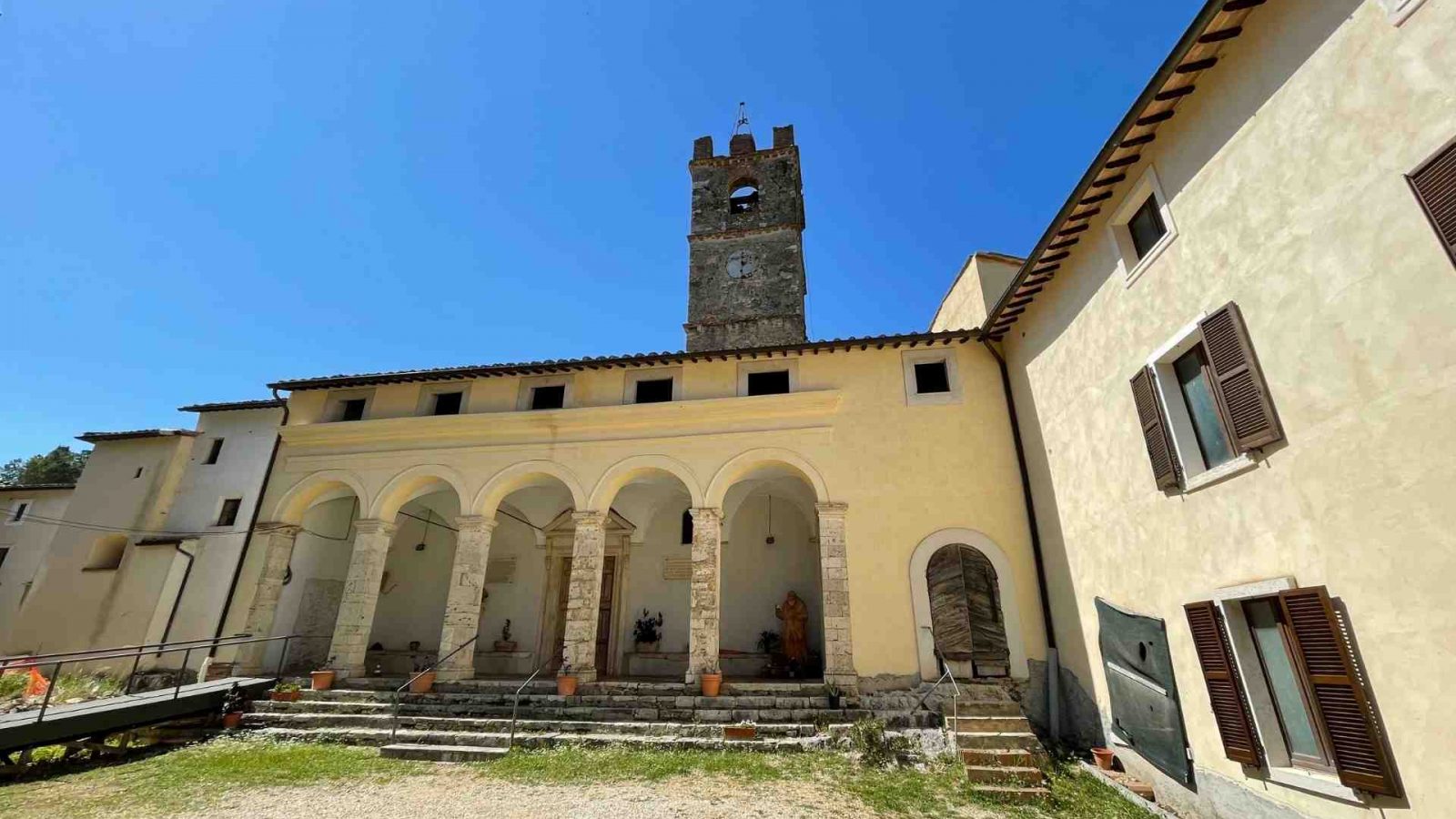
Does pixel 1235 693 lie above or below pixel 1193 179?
below

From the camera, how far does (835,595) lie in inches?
414

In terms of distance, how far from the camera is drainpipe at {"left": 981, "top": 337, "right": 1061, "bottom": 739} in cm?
925

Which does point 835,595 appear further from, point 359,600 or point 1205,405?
point 359,600

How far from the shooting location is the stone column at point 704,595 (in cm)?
1049

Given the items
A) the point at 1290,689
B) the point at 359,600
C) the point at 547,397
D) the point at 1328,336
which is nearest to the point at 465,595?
the point at 359,600

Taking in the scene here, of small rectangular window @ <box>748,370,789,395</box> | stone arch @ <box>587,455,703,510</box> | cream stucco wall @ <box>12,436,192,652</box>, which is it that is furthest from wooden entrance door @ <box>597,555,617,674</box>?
cream stucco wall @ <box>12,436,192,652</box>

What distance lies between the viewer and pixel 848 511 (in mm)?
11078

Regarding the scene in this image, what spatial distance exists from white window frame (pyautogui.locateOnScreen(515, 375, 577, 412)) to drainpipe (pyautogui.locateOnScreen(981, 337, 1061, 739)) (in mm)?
8974

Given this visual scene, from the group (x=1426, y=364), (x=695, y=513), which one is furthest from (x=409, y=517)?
(x=1426, y=364)

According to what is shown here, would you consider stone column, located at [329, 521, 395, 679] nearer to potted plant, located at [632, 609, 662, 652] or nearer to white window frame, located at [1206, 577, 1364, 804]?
potted plant, located at [632, 609, 662, 652]

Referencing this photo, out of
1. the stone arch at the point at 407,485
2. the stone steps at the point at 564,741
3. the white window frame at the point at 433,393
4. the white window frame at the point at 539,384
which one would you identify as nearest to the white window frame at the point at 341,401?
the white window frame at the point at 433,393

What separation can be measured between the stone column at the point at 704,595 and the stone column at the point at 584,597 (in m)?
1.93

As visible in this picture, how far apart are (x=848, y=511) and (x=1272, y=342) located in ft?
22.6

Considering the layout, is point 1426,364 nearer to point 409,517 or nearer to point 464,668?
point 464,668
